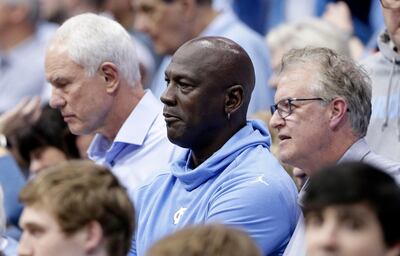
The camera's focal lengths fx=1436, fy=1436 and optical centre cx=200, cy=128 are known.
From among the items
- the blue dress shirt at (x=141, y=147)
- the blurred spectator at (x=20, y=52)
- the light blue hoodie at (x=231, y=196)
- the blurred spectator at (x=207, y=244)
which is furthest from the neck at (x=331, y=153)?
the blurred spectator at (x=20, y=52)

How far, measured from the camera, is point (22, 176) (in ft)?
24.8

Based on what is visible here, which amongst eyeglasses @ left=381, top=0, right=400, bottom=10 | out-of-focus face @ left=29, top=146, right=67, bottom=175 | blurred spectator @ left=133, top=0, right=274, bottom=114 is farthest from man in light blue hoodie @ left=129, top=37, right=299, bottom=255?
blurred spectator @ left=133, top=0, right=274, bottom=114

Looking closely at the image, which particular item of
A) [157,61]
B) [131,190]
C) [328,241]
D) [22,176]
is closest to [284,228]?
[131,190]

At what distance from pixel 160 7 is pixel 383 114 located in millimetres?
2672

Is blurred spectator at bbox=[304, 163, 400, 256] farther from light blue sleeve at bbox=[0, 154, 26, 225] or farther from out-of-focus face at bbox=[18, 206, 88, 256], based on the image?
light blue sleeve at bbox=[0, 154, 26, 225]

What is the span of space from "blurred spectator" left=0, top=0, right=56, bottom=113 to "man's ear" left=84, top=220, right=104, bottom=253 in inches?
199

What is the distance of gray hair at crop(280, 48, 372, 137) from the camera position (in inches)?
225

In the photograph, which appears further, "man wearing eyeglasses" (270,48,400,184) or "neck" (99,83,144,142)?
"neck" (99,83,144,142)

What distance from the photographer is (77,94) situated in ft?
22.0

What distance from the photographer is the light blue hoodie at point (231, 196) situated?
5574mm

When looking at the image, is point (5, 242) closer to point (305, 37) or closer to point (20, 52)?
point (305, 37)

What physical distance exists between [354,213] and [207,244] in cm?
44

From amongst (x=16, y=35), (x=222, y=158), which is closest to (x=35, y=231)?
(x=222, y=158)

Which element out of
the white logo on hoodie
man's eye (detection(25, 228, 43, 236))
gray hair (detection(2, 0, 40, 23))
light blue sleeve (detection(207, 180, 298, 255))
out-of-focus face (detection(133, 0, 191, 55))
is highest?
man's eye (detection(25, 228, 43, 236))
